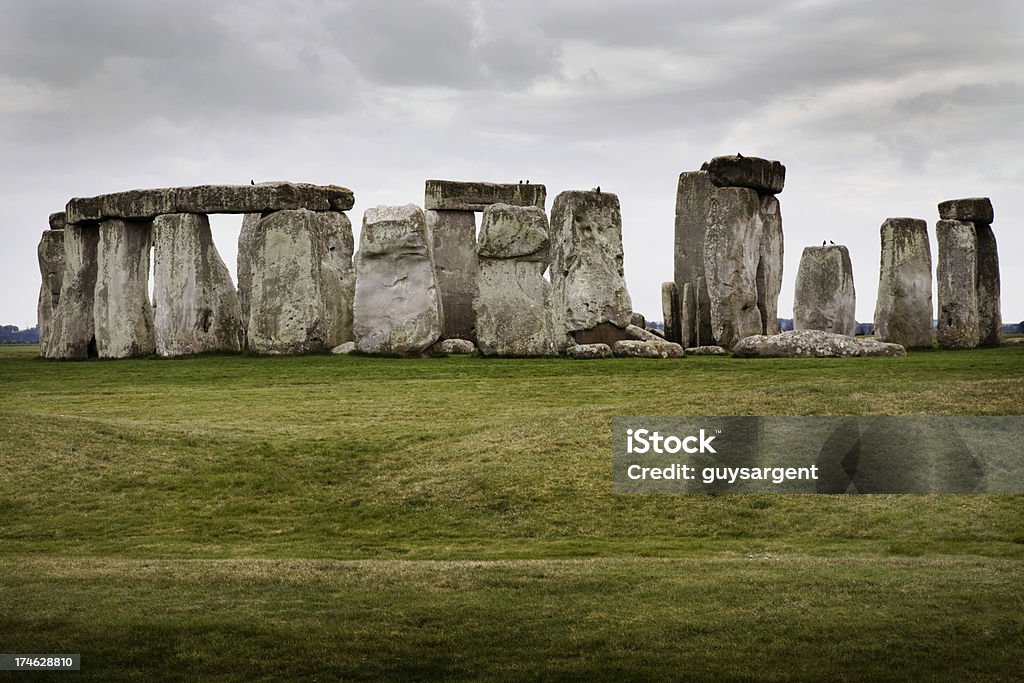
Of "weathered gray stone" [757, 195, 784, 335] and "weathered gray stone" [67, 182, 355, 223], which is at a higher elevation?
"weathered gray stone" [67, 182, 355, 223]

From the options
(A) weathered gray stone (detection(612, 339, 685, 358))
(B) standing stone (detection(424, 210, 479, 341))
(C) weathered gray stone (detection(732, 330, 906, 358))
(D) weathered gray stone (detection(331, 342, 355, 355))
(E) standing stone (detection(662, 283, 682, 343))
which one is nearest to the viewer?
(C) weathered gray stone (detection(732, 330, 906, 358))

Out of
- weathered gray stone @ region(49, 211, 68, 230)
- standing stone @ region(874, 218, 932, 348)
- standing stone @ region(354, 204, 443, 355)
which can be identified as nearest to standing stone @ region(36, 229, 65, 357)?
weathered gray stone @ region(49, 211, 68, 230)

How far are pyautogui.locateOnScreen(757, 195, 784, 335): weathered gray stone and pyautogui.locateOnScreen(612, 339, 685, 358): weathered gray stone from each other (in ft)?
14.9

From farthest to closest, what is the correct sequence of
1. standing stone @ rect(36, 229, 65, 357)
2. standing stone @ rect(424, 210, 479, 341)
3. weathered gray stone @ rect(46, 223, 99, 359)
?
standing stone @ rect(36, 229, 65, 357)
standing stone @ rect(424, 210, 479, 341)
weathered gray stone @ rect(46, 223, 99, 359)

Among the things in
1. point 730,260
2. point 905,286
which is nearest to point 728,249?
point 730,260

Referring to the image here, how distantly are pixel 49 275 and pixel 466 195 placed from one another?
30.3 ft

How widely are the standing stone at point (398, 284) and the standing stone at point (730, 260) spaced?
16.8 ft

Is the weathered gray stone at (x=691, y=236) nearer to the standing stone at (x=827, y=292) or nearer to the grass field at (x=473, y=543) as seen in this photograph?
the standing stone at (x=827, y=292)

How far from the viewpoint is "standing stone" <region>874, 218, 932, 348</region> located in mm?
27969

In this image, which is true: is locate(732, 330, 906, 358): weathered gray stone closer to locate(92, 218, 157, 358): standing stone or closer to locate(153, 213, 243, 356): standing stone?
locate(153, 213, 243, 356): standing stone

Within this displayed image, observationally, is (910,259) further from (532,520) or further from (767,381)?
(532,520)

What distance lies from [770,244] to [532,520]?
639 inches

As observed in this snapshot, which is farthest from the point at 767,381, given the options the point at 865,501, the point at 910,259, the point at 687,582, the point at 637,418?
the point at 910,259

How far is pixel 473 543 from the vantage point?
11648mm
